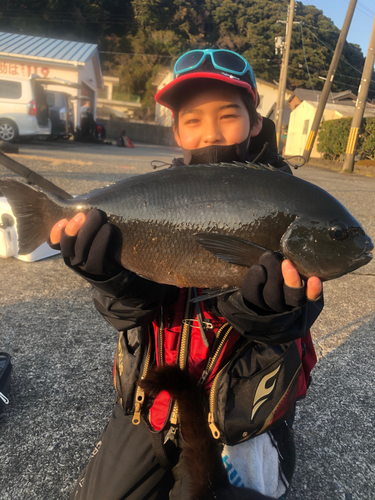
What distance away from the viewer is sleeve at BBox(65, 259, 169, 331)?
5.39 feet

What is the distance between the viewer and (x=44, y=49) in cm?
2316

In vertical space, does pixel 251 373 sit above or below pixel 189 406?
above

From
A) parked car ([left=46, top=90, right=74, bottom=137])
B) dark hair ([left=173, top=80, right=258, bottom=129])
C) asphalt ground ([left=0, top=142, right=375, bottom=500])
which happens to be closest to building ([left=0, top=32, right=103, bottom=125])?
parked car ([left=46, top=90, right=74, bottom=137])

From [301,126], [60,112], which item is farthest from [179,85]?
[301,126]

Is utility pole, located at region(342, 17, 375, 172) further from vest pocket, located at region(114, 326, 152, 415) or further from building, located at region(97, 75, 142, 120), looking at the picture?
building, located at region(97, 75, 142, 120)

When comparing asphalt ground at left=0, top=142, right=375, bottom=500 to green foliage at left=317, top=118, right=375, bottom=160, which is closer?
asphalt ground at left=0, top=142, right=375, bottom=500

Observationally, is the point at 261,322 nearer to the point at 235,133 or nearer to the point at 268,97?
the point at 235,133

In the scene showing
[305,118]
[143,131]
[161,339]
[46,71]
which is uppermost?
[46,71]

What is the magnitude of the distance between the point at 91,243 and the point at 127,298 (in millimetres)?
331

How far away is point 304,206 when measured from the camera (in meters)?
1.51

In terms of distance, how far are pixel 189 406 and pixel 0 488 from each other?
99 cm

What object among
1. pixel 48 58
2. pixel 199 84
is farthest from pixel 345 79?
pixel 199 84

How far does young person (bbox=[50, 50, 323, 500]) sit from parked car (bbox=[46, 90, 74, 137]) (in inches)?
753

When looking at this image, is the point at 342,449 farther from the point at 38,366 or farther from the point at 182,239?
the point at 38,366
